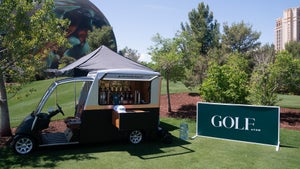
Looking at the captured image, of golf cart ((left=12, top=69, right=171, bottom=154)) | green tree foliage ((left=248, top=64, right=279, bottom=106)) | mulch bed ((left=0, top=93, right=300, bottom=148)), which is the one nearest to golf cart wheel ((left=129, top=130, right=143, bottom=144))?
golf cart ((left=12, top=69, right=171, bottom=154))

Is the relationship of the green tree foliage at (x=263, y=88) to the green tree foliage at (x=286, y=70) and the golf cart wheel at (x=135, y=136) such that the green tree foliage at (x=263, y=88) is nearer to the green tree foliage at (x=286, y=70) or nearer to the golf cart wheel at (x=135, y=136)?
the green tree foliage at (x=286, y=70)

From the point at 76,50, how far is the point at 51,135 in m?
51.3

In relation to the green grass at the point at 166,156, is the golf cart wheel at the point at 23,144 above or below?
above

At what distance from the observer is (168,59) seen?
15391mm

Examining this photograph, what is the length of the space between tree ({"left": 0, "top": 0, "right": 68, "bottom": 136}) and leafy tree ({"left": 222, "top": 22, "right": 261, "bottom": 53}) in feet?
119

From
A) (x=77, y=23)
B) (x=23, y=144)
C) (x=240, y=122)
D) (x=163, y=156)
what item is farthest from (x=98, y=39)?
(x=163, y=156)

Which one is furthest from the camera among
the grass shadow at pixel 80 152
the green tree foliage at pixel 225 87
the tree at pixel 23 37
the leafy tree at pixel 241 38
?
the leafy tree at pixel 241 38

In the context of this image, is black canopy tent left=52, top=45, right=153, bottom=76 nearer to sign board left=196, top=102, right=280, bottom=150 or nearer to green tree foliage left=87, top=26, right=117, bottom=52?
sign board left=196, top=102, right=280, bottom=150

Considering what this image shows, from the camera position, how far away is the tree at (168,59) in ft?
50.9

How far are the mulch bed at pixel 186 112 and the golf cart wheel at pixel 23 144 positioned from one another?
1.40 meters

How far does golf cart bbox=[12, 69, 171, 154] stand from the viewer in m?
8.49

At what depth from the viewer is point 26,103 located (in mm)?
21531

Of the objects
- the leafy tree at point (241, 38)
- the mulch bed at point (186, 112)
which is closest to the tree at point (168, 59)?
the mulch bed at point (186, 112)

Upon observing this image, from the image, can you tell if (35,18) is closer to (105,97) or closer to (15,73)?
(15,73)
